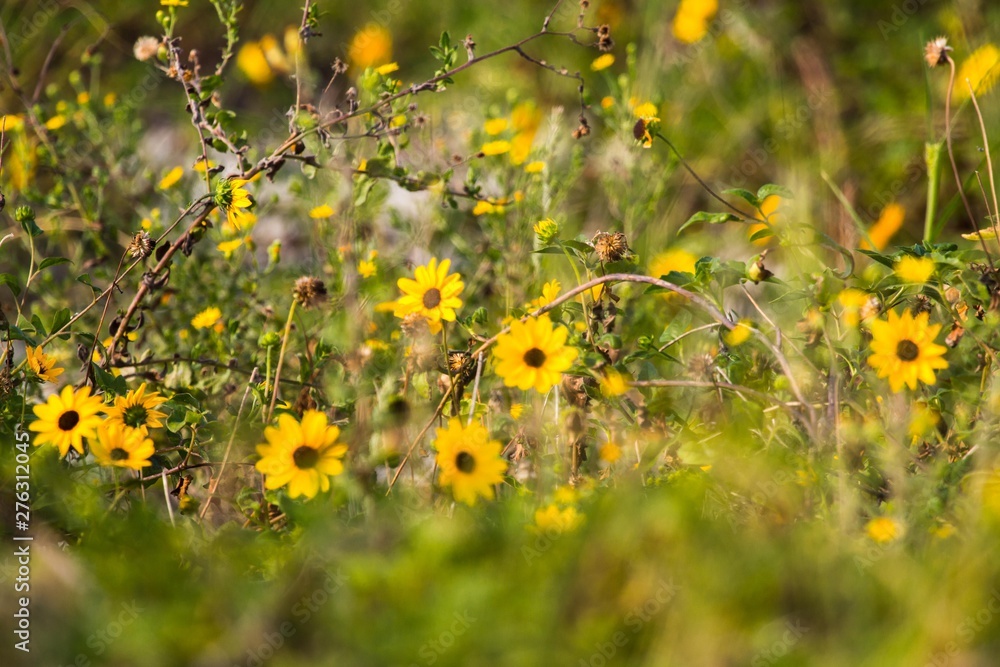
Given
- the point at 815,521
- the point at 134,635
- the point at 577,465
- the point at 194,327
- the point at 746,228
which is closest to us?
the point at 134,635

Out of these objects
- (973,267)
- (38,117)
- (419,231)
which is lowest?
(973,267)

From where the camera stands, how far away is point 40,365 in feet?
5.05

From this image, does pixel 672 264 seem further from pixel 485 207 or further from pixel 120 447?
pixel 120 447

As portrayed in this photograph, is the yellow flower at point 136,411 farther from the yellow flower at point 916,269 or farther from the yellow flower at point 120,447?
the yellow flower at point 916,269

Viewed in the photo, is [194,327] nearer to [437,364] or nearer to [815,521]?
[437,364]

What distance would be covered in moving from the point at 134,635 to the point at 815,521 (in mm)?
893

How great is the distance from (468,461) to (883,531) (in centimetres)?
56

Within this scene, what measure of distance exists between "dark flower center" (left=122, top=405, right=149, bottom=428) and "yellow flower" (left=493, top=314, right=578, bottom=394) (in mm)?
572

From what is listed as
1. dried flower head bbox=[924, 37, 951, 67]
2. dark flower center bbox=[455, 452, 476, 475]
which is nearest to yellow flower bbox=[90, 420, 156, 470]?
dark flower center bbox=[455, 452, 476, 475]

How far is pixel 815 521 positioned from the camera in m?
1.32

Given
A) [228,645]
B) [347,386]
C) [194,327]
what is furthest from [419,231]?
[228,645]


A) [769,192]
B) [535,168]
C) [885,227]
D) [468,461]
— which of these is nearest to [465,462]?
[468,461]

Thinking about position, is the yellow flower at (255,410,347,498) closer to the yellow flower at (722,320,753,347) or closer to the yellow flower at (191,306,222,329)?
the yellow flower at (722,320,753,347)

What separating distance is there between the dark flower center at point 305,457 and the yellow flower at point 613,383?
430 millimetres
